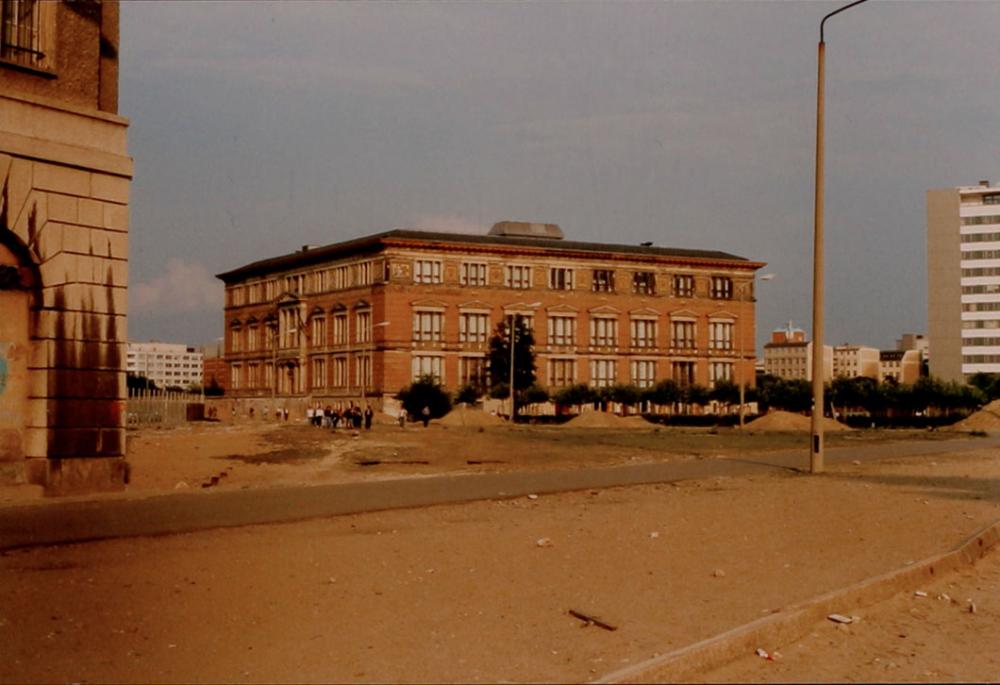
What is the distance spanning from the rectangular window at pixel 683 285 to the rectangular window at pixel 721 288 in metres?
2.29

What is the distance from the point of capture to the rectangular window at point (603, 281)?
364ft

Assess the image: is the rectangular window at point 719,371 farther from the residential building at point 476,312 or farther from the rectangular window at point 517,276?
the rectangular window at point 517,276

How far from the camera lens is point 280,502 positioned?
1766cm

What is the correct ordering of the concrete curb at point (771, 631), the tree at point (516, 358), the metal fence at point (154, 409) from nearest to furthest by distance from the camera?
the concrete curb at point (771, 631)
the metal fence at point (154, 409)
the tree at point (516, 358)

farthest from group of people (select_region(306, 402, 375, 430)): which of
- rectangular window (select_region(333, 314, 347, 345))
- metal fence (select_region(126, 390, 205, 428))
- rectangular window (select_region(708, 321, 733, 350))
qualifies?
rectangular window (select_region(708, 321, 733, 350))

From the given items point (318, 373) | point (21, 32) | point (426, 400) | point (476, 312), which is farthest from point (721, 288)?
point (21, 32)

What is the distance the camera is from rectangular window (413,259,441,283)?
337 feet

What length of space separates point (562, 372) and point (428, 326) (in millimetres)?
14711

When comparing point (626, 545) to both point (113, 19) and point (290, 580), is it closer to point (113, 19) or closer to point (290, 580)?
point (290, 580)

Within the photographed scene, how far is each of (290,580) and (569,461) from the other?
20802mm

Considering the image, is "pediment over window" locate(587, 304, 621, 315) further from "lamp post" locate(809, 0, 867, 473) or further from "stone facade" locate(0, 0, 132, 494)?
"stone facade" locate(0, 0, 132, 494)

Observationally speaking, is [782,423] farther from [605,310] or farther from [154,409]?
[605,310]

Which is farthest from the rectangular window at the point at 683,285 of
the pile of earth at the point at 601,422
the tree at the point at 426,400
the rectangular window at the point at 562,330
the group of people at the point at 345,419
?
the group of people at the point at 345,419

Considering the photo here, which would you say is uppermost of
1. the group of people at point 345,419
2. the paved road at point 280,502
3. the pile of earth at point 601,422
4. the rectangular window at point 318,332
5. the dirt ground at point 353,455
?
the rectangular window at point 318,332
